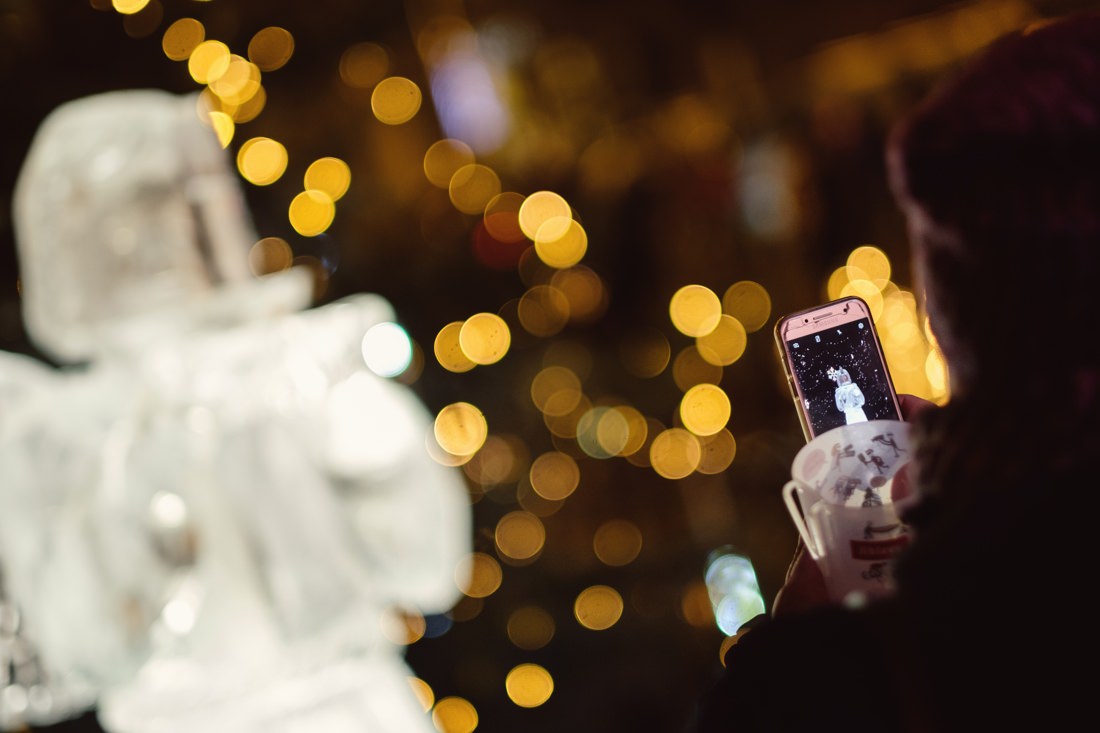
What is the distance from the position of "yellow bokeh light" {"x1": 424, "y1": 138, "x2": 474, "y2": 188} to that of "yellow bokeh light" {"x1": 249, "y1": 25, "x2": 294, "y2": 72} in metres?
0.43

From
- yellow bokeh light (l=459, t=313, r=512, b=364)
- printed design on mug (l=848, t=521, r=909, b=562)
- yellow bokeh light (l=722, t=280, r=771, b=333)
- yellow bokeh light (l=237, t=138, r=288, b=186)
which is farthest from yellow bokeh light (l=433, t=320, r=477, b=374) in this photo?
printed design on mug (l=848, t=521, r=909, b=562)

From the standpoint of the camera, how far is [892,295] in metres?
2.51

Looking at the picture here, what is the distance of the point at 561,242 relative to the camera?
2.68m

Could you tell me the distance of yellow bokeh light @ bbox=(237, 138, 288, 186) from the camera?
2.17 meters

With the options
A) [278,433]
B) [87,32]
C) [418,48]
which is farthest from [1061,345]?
[418,48]

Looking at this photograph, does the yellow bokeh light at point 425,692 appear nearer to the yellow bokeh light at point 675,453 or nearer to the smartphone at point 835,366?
the yellow bokeh light at point 675,453

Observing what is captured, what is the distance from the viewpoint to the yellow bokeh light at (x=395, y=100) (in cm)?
244

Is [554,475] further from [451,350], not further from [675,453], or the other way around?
[451,350]

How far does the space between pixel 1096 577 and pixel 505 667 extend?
78.6 inches

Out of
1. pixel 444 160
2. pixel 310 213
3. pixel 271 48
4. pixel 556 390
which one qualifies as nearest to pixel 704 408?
pixel 556 390

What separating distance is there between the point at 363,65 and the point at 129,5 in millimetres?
612

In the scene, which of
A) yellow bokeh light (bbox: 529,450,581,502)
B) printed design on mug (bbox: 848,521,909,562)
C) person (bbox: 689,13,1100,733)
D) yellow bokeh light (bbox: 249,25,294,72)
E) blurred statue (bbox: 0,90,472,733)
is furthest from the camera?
yellow bokeh light (bbox: 529,450,581,502)

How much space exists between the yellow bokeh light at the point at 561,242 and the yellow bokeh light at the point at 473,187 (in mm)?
163

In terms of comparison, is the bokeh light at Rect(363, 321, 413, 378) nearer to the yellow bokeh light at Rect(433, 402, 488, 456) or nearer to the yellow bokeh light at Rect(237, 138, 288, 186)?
the yellow bokeh light at Rect(433, 402, 488, 456)
